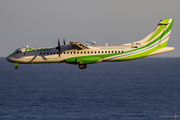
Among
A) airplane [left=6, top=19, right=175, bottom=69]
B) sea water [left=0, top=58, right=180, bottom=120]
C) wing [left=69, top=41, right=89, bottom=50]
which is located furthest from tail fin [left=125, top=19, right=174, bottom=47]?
sea water [left=0, top=58, right=180, bottom=120]


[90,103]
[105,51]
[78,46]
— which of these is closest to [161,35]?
[105,51]

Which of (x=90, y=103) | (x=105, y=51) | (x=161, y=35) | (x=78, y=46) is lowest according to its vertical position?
(x=90, y=103)

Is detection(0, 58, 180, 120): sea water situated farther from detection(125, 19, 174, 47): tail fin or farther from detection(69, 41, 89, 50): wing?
detection(125, 19, 174, 47): tail fin

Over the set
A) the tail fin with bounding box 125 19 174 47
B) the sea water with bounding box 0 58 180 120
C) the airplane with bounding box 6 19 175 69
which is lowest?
the sea water with bounding box 0 58 180 120

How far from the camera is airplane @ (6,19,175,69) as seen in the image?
53.8m

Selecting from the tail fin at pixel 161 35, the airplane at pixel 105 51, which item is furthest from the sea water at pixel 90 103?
the tail fin at pixel 161 35

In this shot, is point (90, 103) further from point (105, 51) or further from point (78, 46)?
point (78, 46)

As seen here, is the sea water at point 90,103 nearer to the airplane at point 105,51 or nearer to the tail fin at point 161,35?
the airplane at point 105,51

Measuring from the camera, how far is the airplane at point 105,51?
5384cm

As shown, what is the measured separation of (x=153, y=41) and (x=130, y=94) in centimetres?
3845

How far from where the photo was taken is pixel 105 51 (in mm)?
53875

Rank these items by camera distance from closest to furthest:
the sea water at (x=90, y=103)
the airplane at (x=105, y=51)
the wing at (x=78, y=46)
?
the wing at (x=78, y=46), the airplane at (x=105, y=51), the sea water at (x=90, y=103)

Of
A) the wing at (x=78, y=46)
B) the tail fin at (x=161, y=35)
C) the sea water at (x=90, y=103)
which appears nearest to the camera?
the wing at (x=78, y=46)

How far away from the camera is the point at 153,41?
181 feet
